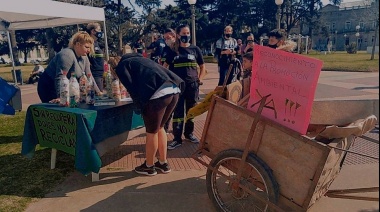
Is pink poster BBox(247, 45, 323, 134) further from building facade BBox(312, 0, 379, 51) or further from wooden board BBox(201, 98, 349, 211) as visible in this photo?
building facade BBox(312, 0, 379, 51)

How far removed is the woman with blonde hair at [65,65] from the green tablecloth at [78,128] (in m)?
0.30

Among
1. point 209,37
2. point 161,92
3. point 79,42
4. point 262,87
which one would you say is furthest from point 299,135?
point 209,37

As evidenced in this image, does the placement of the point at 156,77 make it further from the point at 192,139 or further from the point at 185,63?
the point at 192,139

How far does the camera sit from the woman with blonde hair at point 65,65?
3623 millimetres

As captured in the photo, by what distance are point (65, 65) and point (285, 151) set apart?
8.70 feet

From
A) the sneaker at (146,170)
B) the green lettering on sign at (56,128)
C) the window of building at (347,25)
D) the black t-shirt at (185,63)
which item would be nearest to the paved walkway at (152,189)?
the sneaker at (146,170)

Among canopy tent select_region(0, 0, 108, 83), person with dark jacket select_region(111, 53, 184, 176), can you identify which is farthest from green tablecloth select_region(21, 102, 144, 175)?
canopy tent select_region(0, 0, 108, 83)

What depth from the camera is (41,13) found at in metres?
6.62

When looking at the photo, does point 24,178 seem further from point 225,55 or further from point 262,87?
point 225,55

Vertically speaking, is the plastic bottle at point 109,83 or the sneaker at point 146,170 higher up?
the plastic bottle at point 109,83

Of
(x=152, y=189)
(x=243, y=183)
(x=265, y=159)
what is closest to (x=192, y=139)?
(x=152, y=189)

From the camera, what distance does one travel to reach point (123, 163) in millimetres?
4031

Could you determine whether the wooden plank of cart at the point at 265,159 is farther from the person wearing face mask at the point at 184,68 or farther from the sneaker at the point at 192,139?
the sneaker at the point at 192,139

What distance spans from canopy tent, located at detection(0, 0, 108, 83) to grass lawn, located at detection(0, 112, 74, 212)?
260 centimetres
